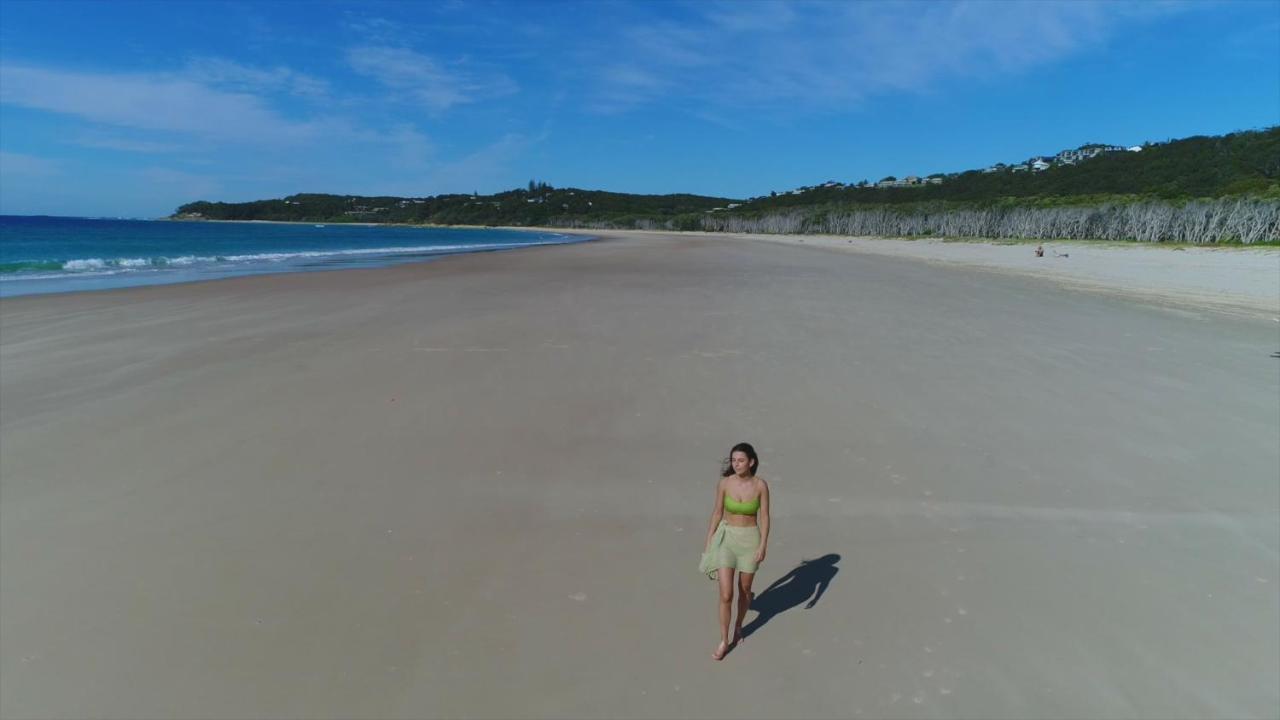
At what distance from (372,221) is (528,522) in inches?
7490

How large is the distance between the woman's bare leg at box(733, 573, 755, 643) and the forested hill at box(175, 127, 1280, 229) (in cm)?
5281

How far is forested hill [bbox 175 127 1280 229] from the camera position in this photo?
6988 cm

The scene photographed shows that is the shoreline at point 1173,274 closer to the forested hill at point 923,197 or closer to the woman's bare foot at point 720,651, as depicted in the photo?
the woman's bare foot at point 720,651

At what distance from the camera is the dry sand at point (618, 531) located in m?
2.66

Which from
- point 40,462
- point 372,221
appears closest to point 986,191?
point 40,462

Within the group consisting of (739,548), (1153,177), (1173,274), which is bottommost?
(739,548)

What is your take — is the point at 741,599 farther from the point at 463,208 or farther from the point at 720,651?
the point at 463,208

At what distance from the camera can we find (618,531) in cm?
393

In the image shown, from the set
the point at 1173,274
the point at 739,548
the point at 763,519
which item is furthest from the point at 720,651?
the point at 1173,274

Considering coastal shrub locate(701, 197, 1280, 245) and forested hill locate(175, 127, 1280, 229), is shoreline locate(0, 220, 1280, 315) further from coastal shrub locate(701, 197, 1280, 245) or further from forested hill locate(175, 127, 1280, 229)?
forested hill locate(175, 127, 1280, 229)

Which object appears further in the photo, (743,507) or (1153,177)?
(1153,177)

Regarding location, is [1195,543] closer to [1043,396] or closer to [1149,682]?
[1149,682]

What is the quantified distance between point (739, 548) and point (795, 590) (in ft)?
2.50

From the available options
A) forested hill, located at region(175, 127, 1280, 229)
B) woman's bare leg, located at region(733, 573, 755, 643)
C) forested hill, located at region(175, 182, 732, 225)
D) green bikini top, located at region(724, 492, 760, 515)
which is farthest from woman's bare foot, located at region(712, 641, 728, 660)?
forested hill, located at region(175, 182, 732, 225)
